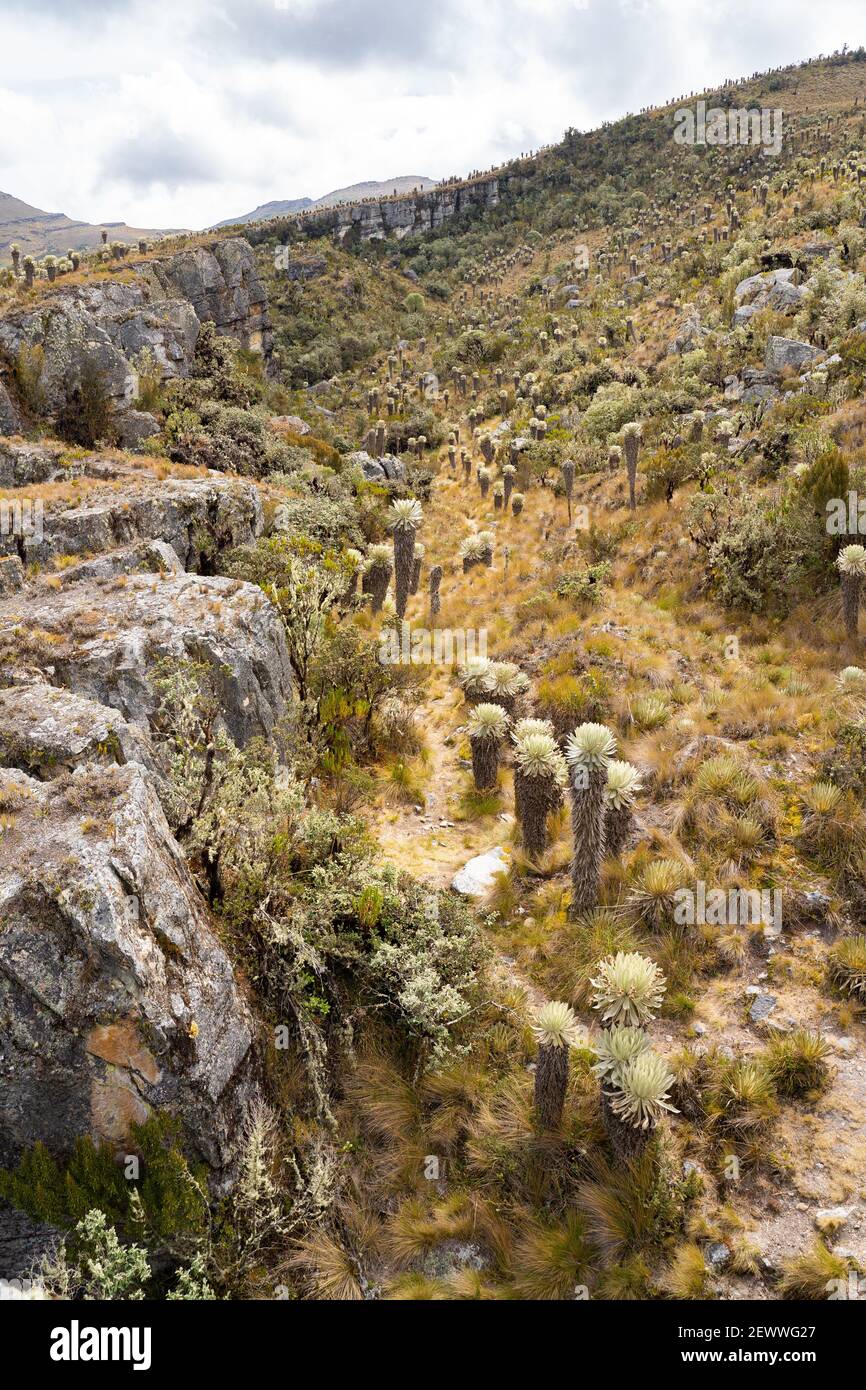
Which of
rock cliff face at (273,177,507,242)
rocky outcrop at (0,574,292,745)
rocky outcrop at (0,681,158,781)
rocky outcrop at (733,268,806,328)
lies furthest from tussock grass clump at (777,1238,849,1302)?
rock cliff face at (273,177,507,242)

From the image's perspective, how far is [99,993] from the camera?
3.75 m

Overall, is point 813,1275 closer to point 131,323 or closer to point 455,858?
point 455,858

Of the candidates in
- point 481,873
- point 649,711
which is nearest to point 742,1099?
point 481,873

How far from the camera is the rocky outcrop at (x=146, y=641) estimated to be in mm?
6344

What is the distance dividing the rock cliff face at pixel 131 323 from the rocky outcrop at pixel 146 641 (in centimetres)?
996

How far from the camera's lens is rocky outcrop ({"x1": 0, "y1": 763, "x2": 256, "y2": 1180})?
3.67 meters

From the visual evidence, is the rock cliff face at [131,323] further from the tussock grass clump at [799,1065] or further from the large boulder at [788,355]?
the tussock grass clump at [799,1065]

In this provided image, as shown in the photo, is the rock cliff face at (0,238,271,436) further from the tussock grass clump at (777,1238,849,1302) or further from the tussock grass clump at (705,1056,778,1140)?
the tussock grass clump at (777,1238,849,1302)

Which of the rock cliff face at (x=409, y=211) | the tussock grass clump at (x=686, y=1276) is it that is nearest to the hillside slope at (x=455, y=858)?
the tussock grass clump at (x=686, y=1276)

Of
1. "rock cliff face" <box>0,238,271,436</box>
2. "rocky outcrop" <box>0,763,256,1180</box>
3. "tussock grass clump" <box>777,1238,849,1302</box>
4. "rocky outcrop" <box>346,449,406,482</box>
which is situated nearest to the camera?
"rocky outcrop" <box>0,763,256,1180</box>

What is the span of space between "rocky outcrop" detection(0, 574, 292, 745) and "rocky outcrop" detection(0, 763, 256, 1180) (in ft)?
7.10

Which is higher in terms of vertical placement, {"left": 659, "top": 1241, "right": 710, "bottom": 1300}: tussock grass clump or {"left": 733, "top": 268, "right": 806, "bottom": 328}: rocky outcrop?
{"left": 733, "top": 268, "right": 806, "bottom": 328}: rocky outcrop

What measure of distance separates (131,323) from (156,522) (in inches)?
525
